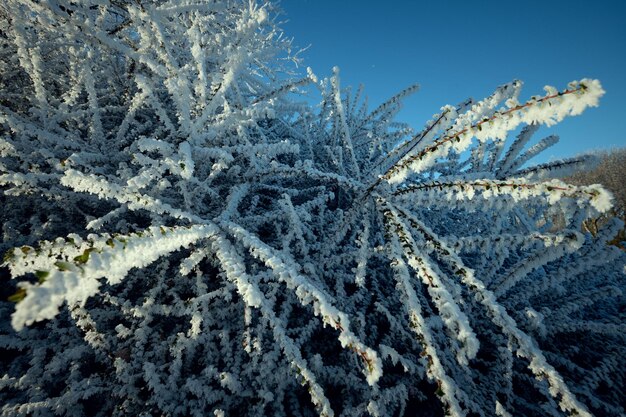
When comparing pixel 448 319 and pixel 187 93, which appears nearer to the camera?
pixel 448 319

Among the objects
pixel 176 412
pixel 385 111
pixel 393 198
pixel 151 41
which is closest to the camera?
pixel 176 412

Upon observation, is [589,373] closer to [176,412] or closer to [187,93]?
[176,412]

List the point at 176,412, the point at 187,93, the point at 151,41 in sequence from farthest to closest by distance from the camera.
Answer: the point at 151,41 → the point at 187,93 → the point at 176,412

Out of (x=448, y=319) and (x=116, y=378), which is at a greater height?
(x=448, y=319)

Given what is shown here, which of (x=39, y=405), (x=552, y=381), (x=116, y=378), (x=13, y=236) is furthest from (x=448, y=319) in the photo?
(x=13, y=236)

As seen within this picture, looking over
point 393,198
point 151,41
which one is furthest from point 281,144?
point 151,41

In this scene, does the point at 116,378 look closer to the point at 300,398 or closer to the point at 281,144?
the point at 300,398

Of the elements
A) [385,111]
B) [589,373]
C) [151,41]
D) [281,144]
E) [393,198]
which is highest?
[385,111]
